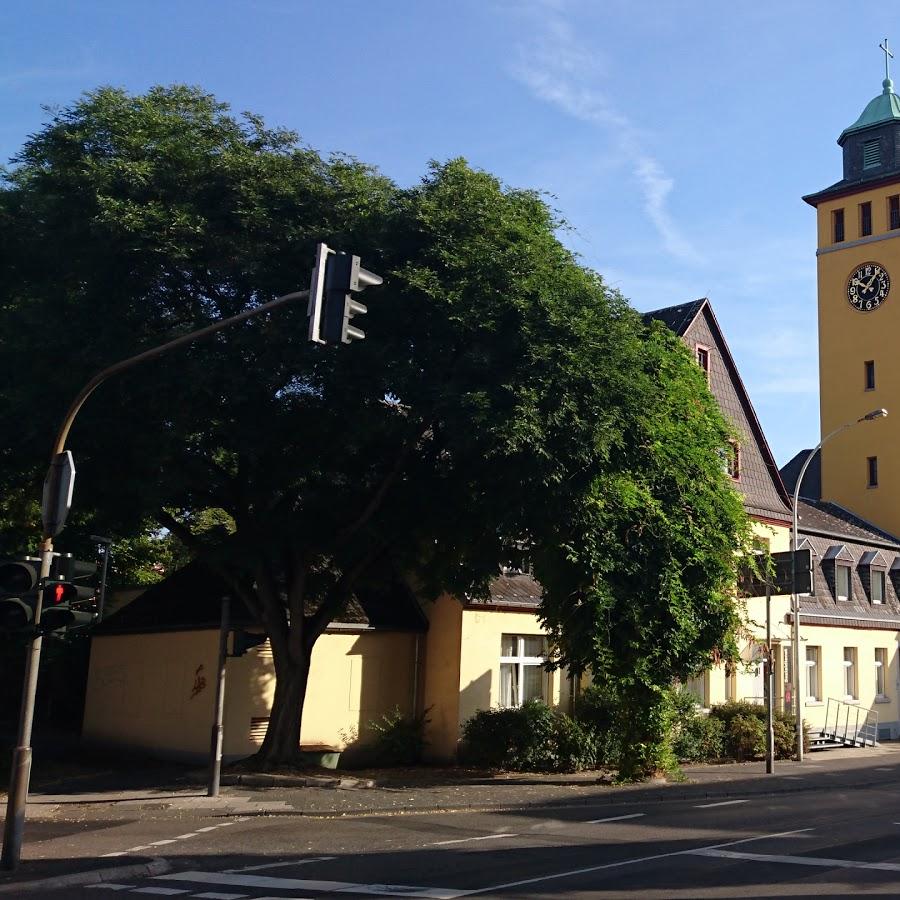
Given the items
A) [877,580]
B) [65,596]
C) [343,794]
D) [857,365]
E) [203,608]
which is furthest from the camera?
[857,365]

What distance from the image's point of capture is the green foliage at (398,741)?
2556 cm

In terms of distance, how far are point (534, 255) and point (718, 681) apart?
694 inches

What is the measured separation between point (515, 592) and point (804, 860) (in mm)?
15736

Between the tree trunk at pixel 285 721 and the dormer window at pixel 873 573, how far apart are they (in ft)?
81.5

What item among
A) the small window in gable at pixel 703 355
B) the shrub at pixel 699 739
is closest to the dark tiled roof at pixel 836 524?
the small window in gable at pixel 703 355

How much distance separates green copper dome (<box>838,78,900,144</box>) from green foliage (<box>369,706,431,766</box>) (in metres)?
37.4

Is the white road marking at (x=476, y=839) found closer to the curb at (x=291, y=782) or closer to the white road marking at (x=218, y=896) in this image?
the white road marking at (x=218, y=896)

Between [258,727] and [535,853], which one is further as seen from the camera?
[258,727]

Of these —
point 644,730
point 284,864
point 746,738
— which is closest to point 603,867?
point 284,864

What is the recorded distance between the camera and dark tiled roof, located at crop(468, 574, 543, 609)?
2706 cm

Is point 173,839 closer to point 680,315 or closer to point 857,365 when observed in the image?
point 680,315

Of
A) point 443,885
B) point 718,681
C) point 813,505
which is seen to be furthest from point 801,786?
point 813,505

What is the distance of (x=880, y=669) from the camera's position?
39062 mm

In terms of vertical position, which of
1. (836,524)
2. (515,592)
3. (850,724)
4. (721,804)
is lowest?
(721,804)
